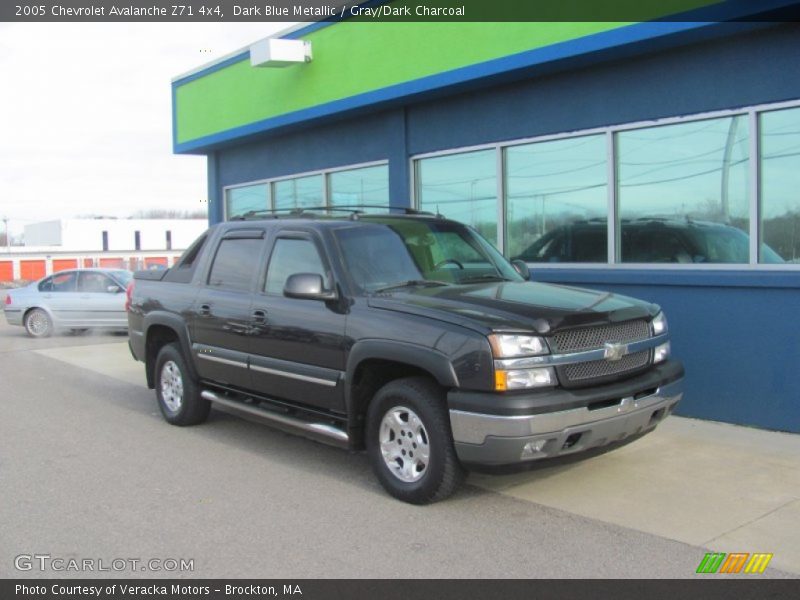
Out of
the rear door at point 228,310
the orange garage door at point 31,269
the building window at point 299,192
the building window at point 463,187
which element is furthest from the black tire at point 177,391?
the orange garage door at point 31,269

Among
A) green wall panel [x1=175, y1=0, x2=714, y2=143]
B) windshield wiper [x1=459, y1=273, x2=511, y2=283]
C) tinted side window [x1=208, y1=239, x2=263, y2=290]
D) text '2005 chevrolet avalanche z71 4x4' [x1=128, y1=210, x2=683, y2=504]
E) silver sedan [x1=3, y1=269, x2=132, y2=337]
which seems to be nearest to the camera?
text '2005 chevrolet avalanche z71 4x4' [x1=128, y1=210, x2=683, y2=504]

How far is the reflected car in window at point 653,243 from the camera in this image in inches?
314

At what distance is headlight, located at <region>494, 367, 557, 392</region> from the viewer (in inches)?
198

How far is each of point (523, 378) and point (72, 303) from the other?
14496mm

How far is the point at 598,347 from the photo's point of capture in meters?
5.40

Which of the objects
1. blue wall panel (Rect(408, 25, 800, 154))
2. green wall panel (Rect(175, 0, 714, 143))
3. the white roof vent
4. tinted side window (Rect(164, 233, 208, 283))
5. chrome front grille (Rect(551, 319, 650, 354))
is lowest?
chrome front grille (Rect(551, 319, 650, 354))

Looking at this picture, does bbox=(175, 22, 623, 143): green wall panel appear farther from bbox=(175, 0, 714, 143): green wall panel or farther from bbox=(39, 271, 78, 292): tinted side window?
bbox=(39, 271, 78, 292): tinted side window

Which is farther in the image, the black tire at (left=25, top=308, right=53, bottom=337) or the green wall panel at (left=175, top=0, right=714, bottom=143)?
the black tire at (left=25, top=308, right=53, bottom=337)

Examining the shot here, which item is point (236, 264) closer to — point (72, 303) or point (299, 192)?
point (299, 192)

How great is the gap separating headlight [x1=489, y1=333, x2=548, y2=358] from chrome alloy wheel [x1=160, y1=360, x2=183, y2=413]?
4047mm

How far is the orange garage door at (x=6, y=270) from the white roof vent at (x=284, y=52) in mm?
48267

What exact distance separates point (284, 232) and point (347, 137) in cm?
614

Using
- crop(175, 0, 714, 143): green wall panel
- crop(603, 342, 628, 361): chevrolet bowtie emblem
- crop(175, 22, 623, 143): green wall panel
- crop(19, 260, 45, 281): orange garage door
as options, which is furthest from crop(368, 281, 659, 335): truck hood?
crop(19, 260, 45, 281): orange garage door
